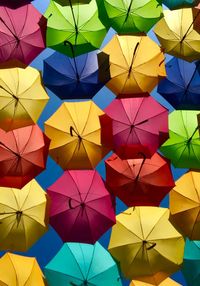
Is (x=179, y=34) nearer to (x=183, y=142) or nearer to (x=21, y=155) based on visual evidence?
(x=183, y=142)

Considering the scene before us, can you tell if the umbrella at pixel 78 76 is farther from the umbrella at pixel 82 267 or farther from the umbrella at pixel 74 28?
the umbrella at pixel 82 267

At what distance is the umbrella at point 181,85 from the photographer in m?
10.6

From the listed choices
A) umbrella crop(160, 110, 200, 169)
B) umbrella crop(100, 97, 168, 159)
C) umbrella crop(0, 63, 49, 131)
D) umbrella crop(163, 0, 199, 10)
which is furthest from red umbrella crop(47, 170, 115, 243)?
umbrella crop(163, 0, 199, 10)

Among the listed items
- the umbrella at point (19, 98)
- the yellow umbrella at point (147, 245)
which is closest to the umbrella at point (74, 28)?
the umbrella at point (19, 98)

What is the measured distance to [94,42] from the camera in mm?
10172

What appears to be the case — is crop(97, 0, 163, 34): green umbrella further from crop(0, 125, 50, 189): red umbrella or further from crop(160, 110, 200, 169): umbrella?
crop(0, 125, 50, 189): red umbrella

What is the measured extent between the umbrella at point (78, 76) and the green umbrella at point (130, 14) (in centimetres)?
70

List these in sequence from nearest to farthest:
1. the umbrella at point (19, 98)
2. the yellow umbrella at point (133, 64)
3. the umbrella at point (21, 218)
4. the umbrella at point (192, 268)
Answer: the umbrella at point (19, 98), the umbrella at point (21, 218), the umbrella at point (192, 268), the yellow umbrella at point (133, 64)

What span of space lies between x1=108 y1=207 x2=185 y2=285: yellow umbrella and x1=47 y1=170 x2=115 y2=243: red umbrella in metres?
0.48

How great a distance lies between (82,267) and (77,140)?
2465 mm

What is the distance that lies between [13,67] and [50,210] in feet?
9.22

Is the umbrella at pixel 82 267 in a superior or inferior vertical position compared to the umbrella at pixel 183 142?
inferior

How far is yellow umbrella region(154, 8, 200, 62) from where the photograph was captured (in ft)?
34.2

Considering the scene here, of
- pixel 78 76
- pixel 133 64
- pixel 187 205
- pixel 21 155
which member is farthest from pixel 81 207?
pixel 133 64
